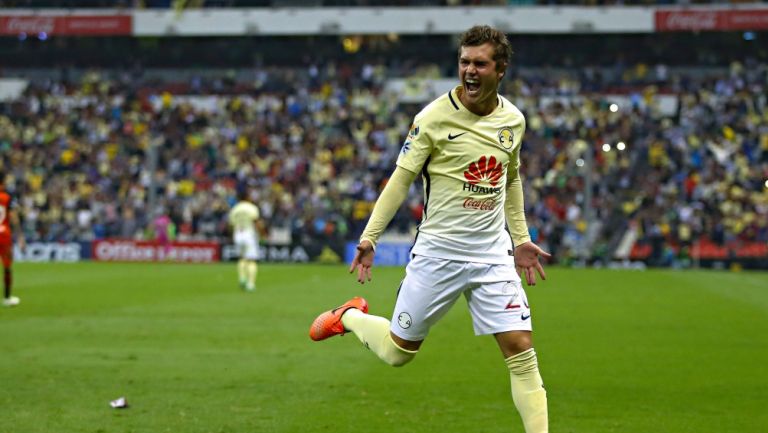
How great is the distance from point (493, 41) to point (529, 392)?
2.12 meters

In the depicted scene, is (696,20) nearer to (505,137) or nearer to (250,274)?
(250,274)

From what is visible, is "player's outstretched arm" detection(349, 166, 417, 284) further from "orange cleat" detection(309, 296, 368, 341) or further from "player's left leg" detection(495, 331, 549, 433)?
"orange cleat" detection(309, 296, 368, 341)

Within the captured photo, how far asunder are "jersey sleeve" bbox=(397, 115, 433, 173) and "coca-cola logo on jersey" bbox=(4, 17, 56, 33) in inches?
1946

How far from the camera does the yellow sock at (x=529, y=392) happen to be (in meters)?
6.80

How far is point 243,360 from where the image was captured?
12797mm

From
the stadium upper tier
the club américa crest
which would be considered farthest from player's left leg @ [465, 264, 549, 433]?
the stadium upper tier

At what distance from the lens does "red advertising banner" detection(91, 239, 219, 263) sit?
41844mm

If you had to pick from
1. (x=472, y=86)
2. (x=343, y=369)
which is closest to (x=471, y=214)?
(x=472, y=86)

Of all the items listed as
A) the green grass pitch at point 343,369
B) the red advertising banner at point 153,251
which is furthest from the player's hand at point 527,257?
the red advertising banner at point 153,251

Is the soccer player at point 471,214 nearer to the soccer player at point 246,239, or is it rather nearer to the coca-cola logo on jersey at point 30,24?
the soccer player at point 246,239

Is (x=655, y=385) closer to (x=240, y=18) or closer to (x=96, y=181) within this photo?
(x=96, y=181)

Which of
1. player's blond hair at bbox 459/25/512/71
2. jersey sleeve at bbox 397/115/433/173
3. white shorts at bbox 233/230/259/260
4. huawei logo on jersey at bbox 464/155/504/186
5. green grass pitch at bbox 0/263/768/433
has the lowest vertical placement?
white shorts at bbox 233/230/259/260

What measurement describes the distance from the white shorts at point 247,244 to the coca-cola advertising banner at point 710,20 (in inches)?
1192

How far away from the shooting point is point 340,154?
46.0m
